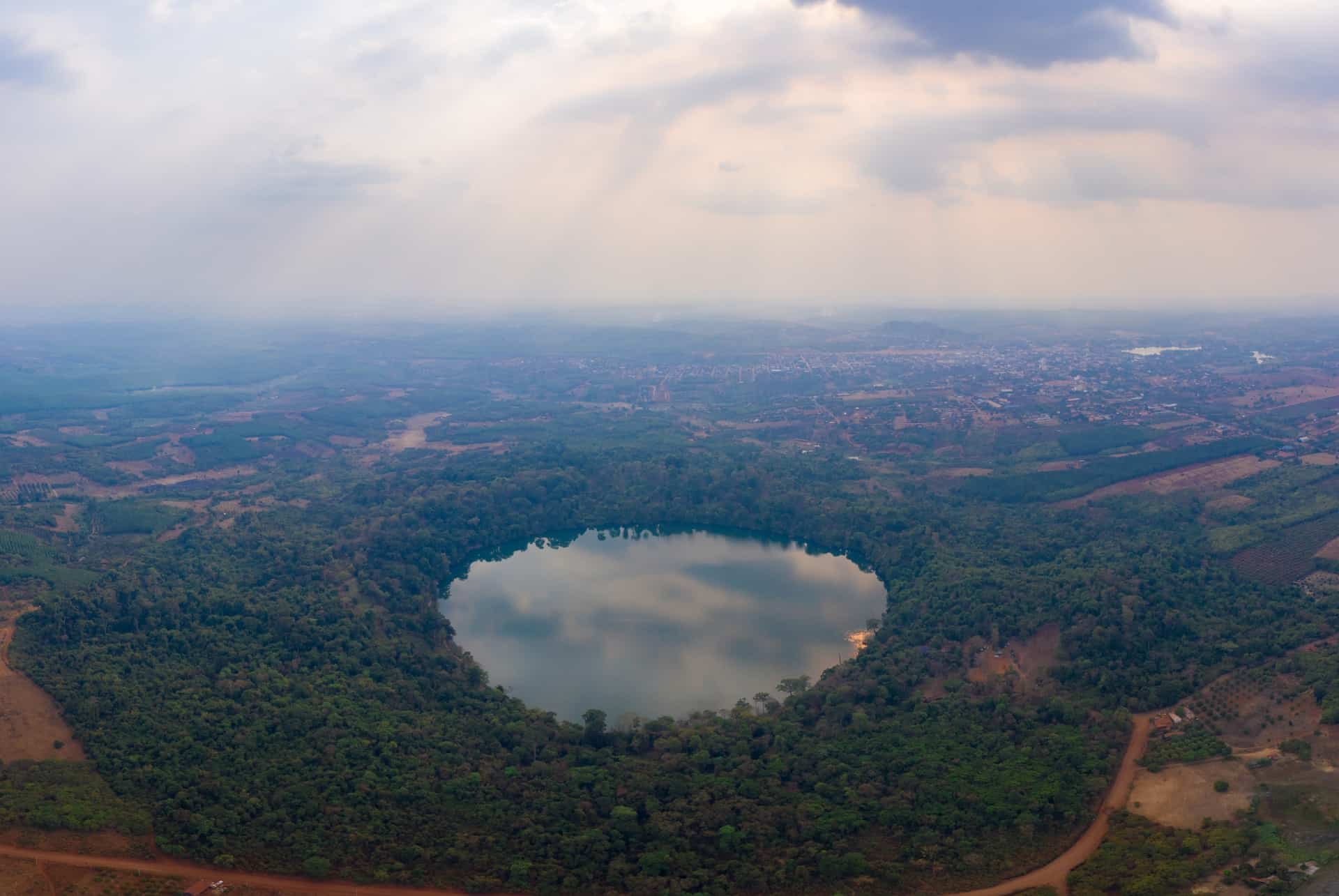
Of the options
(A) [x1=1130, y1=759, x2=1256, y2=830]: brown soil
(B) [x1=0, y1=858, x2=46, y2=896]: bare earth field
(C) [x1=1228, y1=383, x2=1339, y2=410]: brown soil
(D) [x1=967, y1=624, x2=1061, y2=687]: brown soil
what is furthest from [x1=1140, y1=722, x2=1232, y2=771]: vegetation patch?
(C) [x1=1228, y1=383, x2=1339, y2=410]: brown soil

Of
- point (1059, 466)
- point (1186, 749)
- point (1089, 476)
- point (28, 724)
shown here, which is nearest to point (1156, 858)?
point (1186, 749)

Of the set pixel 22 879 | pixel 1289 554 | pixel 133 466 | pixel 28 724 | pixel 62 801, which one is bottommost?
pixel 22 879

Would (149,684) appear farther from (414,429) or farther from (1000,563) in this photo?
(414,429)

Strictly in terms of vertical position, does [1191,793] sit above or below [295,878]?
above

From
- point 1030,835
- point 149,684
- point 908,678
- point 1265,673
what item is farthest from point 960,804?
point 149,684

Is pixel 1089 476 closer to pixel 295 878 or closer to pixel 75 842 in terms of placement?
pixel 295 878

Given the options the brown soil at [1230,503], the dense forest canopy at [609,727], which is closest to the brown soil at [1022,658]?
the dense forest canopy at [609,727]

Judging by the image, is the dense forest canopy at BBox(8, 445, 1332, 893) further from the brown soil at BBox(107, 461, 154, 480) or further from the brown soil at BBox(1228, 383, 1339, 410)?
the brown soil at BBox(1228, 383, 1339, 410)
